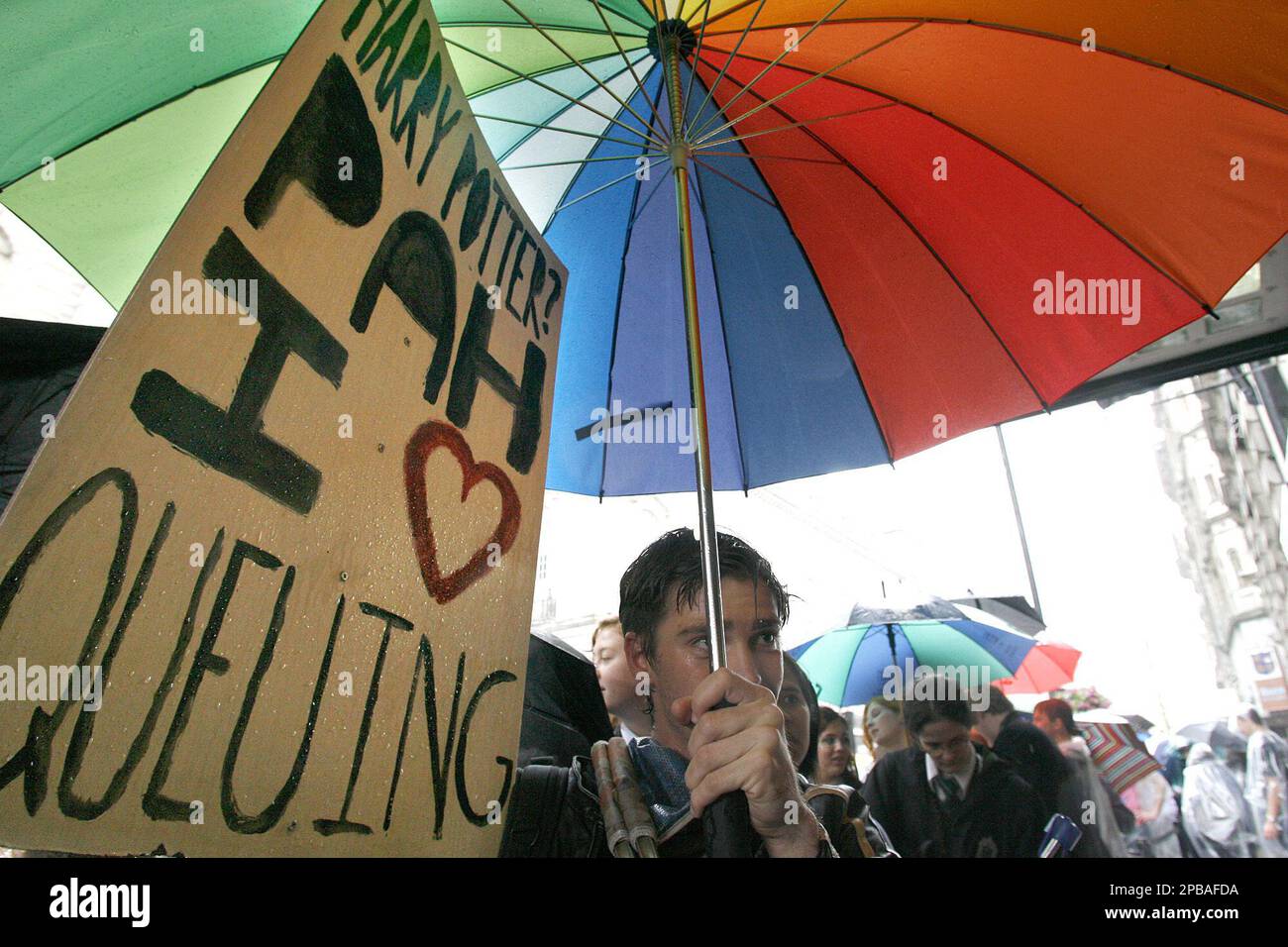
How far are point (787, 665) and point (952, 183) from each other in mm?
1751

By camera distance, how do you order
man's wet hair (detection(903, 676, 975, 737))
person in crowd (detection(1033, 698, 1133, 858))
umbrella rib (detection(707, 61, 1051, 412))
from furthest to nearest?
person in crowd (detection(1033, 698, 1133, 858)), man's wet hair (detection(903, 676, 975, 737)), umbrella rib (detection(707, 61, 1051, 412))

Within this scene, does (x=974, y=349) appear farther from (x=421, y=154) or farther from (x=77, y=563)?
(x=77, y=563)

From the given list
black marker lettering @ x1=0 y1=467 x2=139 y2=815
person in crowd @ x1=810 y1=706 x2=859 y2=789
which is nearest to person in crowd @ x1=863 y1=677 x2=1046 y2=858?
person in crowd @ x1=810 y1=706 x2=859 y2=789

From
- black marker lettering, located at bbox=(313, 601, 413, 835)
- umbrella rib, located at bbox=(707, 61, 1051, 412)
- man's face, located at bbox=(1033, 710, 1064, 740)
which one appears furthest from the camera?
man's face, located at bbox=(1033, 710, 1064, 740)

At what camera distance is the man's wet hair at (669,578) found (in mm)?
1782

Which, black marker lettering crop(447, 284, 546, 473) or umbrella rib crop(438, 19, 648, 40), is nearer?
black marker lettering crop(447, 284, 546, 473)

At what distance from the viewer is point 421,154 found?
119 cm

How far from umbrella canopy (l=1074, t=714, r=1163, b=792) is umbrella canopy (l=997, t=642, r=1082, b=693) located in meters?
0.43

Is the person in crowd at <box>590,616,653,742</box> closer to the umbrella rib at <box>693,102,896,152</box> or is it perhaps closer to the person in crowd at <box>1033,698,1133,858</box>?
the umbrella rib at <box>693,102,896,152</box>

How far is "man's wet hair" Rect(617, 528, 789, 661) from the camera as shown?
1.78 meters

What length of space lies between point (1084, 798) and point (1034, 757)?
0.73 metres

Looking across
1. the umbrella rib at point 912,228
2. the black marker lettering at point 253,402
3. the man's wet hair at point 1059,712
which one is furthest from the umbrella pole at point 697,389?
the man's wet hair at point 1059,712

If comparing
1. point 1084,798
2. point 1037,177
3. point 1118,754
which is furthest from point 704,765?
point 1118,754

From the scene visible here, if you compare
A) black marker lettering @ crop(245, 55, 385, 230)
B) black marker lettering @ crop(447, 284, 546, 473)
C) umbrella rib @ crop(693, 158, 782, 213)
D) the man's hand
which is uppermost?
umbrella rib @ crop(693, 158, 782, 213)
